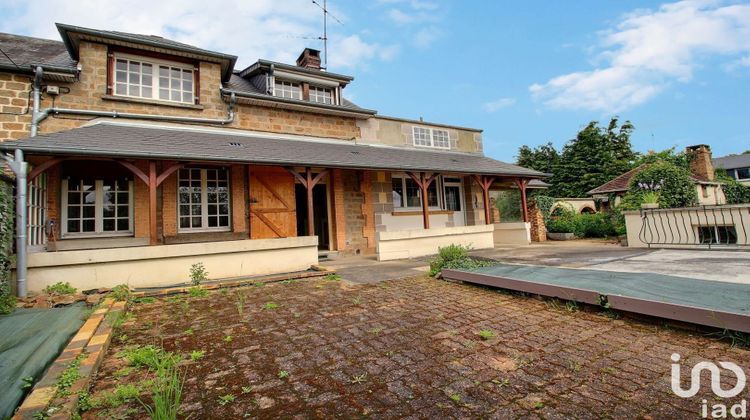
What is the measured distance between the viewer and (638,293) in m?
3.42

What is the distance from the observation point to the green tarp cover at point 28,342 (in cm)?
205

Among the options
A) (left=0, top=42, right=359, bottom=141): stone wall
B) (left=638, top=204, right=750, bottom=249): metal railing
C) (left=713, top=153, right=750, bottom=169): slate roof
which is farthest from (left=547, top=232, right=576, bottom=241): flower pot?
(left=713, top=153, right=750, bottom=169): slate roof

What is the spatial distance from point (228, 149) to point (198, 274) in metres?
3.00

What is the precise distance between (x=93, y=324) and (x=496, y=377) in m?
3.85

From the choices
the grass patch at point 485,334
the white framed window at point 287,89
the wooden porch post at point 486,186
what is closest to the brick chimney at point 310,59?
the white framed window at point 287,89

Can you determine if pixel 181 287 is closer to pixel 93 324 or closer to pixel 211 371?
pixel 93 324

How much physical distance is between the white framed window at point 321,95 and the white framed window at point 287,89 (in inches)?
17.3

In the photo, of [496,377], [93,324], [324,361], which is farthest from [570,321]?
[93,324]

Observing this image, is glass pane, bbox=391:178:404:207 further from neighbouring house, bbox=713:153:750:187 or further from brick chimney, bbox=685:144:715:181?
neighbouring house, bbox=713:153:750:187

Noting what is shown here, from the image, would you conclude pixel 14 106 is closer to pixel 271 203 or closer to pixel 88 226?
pixel 88 226

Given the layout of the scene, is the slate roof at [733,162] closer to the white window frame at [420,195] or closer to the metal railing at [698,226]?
the metal railing at [698,226]

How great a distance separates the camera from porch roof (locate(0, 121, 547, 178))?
19.0ft

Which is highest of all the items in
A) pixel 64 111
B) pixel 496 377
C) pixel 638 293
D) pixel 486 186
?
pixel 64 111

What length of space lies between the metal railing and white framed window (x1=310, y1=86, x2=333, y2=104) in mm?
9890
